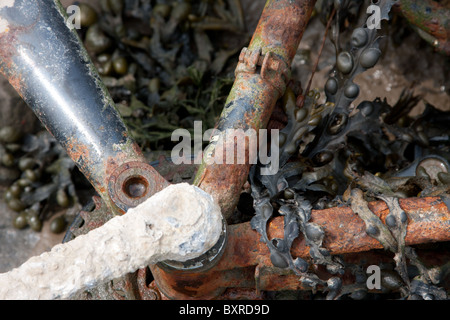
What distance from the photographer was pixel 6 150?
2143mm

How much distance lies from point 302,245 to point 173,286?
38 cm

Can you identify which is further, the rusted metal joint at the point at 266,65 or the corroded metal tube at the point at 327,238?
the rusted metal joint at the point at 266,65

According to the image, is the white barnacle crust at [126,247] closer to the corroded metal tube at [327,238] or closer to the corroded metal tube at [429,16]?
the corroded metal tube at [327,238]

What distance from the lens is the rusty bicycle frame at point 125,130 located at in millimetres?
1173

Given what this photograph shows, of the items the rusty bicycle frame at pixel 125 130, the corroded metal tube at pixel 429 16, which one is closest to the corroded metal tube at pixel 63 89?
the rusty bicycle frame at pixel 125 130

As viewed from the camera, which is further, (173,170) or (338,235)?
(173,170)

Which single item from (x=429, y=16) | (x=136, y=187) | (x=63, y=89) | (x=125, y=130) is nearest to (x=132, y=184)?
(x=136, y=187)

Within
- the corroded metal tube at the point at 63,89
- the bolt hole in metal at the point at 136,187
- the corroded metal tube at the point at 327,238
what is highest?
the corroded metal tube at the point at 63,89

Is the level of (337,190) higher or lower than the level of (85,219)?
higher

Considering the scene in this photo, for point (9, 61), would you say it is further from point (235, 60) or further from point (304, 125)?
point (235, 60)

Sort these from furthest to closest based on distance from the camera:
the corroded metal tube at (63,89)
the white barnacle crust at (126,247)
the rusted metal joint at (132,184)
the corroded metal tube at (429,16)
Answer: the corroded metal tube at (429,16), the corroded metal tube at (63,89), the rusted metal joint at (132,184), the white barnacle crust at (126,247)

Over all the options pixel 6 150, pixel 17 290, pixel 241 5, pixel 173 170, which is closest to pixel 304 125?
pixel 173 170

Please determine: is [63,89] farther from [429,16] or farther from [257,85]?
[429,16]

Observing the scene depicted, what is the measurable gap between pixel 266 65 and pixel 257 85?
2.3 inches
